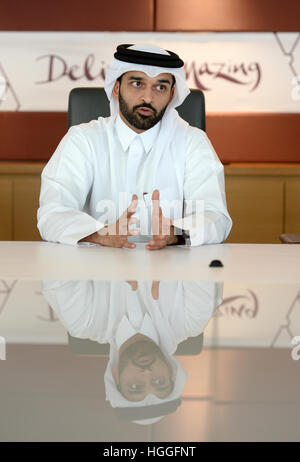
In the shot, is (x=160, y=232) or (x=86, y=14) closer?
(x=160, y=232)

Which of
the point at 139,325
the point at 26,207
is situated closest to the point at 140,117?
the point at 26,207

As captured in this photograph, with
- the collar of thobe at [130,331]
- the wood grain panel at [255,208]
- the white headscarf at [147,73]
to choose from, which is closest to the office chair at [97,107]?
the white headscarf at [147,73]

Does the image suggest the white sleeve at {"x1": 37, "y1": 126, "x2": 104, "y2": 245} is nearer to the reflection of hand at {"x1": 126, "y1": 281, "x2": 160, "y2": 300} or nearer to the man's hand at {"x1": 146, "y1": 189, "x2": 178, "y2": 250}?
the man's hand at {"x1": 146, "y1": 189, "x2": 178, "y2": 250}

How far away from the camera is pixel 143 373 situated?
66 centimetres

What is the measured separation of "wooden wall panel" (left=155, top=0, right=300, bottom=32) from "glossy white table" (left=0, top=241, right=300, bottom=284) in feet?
8.62

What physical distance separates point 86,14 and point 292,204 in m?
1.83

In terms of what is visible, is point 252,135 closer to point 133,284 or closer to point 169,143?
point 169,143

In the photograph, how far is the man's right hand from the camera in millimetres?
1929

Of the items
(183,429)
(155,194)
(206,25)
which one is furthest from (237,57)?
(183,429)

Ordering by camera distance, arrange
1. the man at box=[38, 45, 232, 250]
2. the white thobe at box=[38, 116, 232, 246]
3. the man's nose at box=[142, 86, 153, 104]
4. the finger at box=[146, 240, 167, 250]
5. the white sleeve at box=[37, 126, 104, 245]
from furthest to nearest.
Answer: the man's nose at box=[142, 86, 153, 104] → the man at box=[38, 45, 232, 250] → the white thobe at box=[38, 116, 232, 246] → the white sleeve at box=[37, 126, 104, 245] → the finger at box=[146, 240, 167, 250]

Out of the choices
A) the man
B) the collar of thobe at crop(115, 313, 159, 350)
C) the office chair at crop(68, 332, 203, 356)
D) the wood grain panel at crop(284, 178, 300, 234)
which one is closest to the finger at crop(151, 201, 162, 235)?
the man

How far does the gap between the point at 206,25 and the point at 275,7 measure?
46cm

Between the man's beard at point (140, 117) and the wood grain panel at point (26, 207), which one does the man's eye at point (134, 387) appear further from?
the wood grain panel at point (26, 207)

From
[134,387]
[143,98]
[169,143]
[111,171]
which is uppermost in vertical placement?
[143,98]
